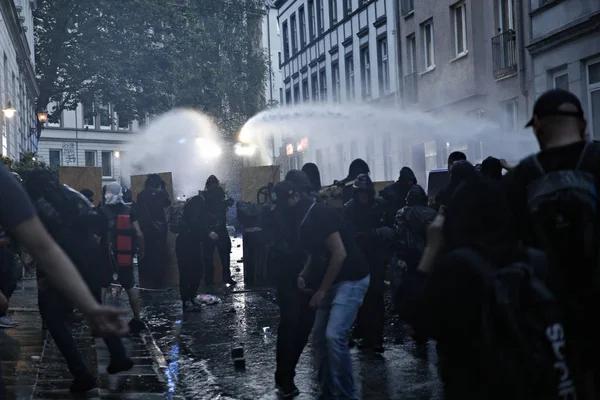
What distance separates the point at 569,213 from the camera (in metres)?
3.64

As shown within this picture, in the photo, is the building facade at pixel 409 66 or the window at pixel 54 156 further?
the window at pixel 54 156

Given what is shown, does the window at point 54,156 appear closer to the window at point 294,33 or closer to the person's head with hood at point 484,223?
the window at point 294,33

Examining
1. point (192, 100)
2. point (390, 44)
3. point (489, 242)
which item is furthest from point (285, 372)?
point (192, 100)

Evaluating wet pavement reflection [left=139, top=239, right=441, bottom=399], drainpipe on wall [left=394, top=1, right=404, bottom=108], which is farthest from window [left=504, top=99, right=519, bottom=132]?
wet pavement reflection [left=139, top=239, right=441, bottom=399]

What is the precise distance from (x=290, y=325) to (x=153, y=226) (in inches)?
336

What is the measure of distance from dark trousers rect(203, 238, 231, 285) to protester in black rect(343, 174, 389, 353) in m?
5.55

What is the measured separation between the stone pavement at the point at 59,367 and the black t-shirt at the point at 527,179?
3.94m

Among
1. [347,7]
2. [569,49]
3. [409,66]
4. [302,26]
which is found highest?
[302,26]

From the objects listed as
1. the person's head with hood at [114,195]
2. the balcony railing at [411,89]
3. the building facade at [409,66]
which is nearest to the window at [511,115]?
the building facade at [409,66]

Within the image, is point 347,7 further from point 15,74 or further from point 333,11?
point 15,74

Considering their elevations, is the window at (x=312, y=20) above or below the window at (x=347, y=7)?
above

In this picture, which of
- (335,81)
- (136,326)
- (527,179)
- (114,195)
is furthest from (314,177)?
(335,81)

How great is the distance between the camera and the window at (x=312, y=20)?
1649 inches

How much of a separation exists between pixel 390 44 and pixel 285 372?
81.0 feet
